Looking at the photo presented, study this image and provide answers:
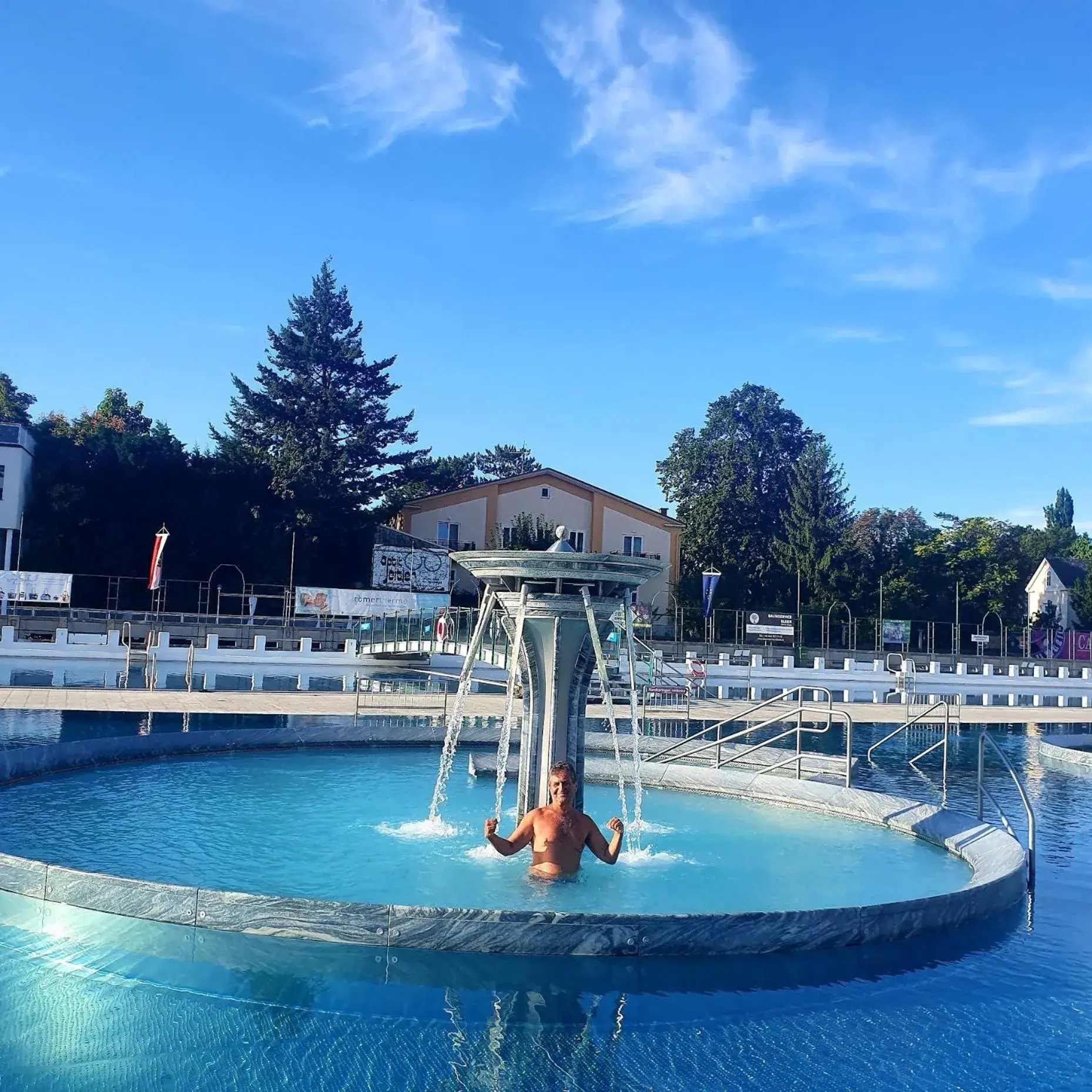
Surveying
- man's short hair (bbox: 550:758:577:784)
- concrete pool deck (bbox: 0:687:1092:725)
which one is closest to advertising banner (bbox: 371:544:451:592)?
concrete pool deck (bbox: 0:687:1092:725)

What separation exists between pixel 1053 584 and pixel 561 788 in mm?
83868

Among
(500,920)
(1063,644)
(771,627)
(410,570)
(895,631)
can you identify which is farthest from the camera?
(1063,644)

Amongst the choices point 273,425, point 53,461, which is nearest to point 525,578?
point 53,461

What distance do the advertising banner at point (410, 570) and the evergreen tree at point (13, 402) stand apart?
2269 centimetres

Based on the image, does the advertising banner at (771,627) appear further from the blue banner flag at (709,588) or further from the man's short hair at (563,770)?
the man's short hair at (563,770)

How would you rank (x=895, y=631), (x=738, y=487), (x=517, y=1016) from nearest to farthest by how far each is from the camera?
(x=517, y=1016) → (x=895, y=631) → (x=738, y=487)

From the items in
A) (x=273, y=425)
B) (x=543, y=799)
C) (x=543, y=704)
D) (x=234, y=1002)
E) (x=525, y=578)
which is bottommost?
(x=234, y=1002)

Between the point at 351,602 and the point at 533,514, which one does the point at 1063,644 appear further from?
the point at 351,602

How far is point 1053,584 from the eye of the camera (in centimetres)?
8244

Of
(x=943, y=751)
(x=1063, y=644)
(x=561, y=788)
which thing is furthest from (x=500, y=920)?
(x=1063, y=644)

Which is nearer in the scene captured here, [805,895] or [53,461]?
[805,895]

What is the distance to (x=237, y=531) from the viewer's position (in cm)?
5059

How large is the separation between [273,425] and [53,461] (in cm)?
Answer: 1210

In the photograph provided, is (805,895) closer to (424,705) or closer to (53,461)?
(424,705)
